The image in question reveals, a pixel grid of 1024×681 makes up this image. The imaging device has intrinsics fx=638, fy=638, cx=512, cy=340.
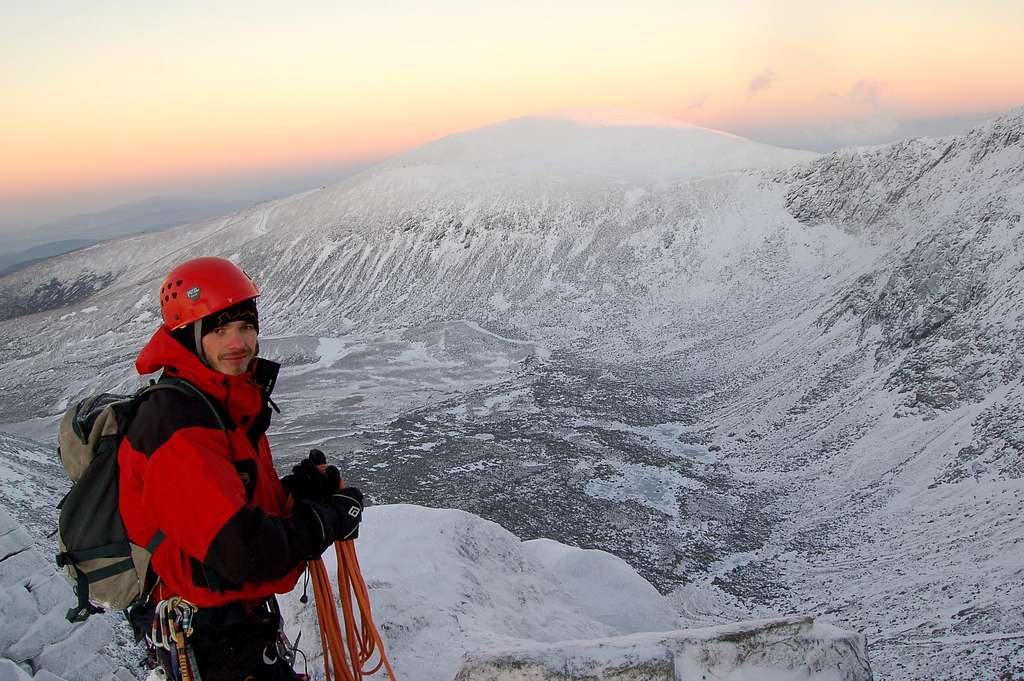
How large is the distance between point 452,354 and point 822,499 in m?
35.7

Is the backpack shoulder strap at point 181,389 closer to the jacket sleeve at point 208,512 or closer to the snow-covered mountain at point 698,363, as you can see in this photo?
the jacket sleeve at point 208,512

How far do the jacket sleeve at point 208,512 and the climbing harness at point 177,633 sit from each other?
644 millimetres

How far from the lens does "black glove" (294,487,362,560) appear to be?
13.0 feet

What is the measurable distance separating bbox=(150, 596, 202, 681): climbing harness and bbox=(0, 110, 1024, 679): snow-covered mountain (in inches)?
653

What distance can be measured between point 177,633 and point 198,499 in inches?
45.1

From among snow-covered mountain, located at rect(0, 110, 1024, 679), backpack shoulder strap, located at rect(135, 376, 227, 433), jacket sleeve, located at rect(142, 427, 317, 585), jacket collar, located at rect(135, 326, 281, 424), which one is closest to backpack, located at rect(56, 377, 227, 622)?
backpack shoulder strap, located at rect(135, 376, 227, 433)

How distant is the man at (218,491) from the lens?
3.52 m

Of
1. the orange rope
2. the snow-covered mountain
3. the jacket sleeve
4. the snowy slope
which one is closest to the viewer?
the jacket sleeve

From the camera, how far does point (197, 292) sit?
13.9ft

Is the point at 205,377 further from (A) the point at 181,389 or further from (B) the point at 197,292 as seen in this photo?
(B) the point at 197,292

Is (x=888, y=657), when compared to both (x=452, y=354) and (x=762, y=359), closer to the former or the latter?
(x=762, y=359)

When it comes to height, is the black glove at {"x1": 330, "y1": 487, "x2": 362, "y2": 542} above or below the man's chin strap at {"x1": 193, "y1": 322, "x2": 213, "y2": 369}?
below

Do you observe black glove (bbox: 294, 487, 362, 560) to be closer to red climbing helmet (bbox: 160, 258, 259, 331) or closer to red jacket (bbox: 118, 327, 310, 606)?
red jacket (bbox: 118, 327, 310, 606)

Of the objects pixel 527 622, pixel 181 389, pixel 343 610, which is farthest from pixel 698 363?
pixel 181 389
